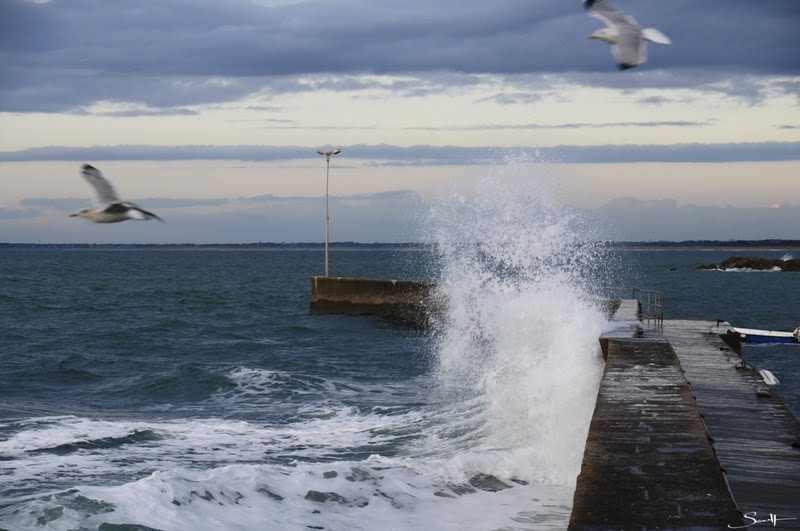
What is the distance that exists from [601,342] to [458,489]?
755 centimetres

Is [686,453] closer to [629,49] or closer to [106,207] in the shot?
[629,49]

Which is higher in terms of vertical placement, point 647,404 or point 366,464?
point 647,404

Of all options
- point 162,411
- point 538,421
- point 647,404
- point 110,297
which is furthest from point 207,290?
point 647,404

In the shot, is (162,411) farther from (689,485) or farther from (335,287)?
(335,287)

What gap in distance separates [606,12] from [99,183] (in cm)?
487

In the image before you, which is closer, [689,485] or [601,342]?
[689,485]

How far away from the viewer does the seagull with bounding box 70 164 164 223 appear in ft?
18.0

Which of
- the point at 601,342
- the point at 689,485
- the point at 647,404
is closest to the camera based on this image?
the point at 689,485

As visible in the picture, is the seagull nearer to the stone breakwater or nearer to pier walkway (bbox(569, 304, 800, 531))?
pier walkway (bbox(569, 304, 800, 531))

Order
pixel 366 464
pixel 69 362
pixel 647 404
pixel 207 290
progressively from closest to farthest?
pixel 647 404 < pixel 366 464 < pixel 69 362 < pixel 207 290

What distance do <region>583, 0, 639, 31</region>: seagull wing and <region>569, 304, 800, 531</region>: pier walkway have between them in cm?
381

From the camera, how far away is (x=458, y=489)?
11.1 meters

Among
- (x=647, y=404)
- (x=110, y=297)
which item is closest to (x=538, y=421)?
(x=647, y=404)

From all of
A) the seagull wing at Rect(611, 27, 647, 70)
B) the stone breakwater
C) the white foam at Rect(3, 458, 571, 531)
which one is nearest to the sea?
the white foam at Rect(3, 458, 571, 531)
